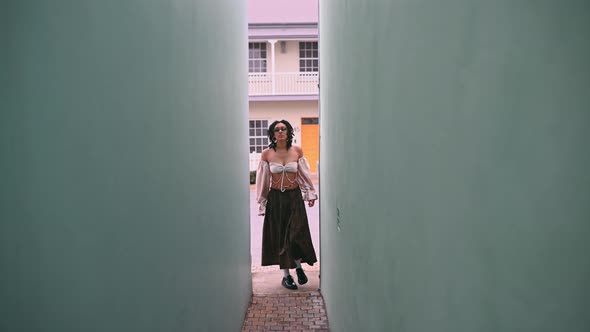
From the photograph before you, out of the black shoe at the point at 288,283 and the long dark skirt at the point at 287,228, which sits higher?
the long dark skirt at the point at 287,228

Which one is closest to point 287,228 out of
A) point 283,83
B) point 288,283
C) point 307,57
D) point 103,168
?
point 288,283

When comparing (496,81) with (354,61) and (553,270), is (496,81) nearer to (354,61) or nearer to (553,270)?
(553,270)

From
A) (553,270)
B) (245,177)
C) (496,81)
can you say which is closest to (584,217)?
(553,270)

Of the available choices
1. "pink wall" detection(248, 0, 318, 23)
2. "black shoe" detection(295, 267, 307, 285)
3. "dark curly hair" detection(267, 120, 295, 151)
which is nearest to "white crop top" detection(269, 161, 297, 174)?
"dark curly hair" detection(267, 120, 295, 151)

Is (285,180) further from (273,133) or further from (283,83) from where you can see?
(283,83)

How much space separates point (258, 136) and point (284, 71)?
316 centimetres

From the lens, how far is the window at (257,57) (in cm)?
2019

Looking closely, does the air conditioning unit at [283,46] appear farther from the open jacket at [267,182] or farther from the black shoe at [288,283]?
the black shoe at [288,283]

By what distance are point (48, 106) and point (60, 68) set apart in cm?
11

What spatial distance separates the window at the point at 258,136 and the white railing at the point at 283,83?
1.32 meters

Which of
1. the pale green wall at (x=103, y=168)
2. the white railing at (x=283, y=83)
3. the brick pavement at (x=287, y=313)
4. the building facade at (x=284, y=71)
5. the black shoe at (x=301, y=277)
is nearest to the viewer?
the pale green wall at (x=103, y=168)

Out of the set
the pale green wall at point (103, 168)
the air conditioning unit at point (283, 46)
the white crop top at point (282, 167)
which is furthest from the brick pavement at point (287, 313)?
the air conditioning unit at point (283, 46)

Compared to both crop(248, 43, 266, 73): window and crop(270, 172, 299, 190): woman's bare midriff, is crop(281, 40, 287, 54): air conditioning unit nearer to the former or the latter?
crop(248, 43, 266, 73): window

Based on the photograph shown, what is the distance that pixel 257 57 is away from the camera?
2023cm
